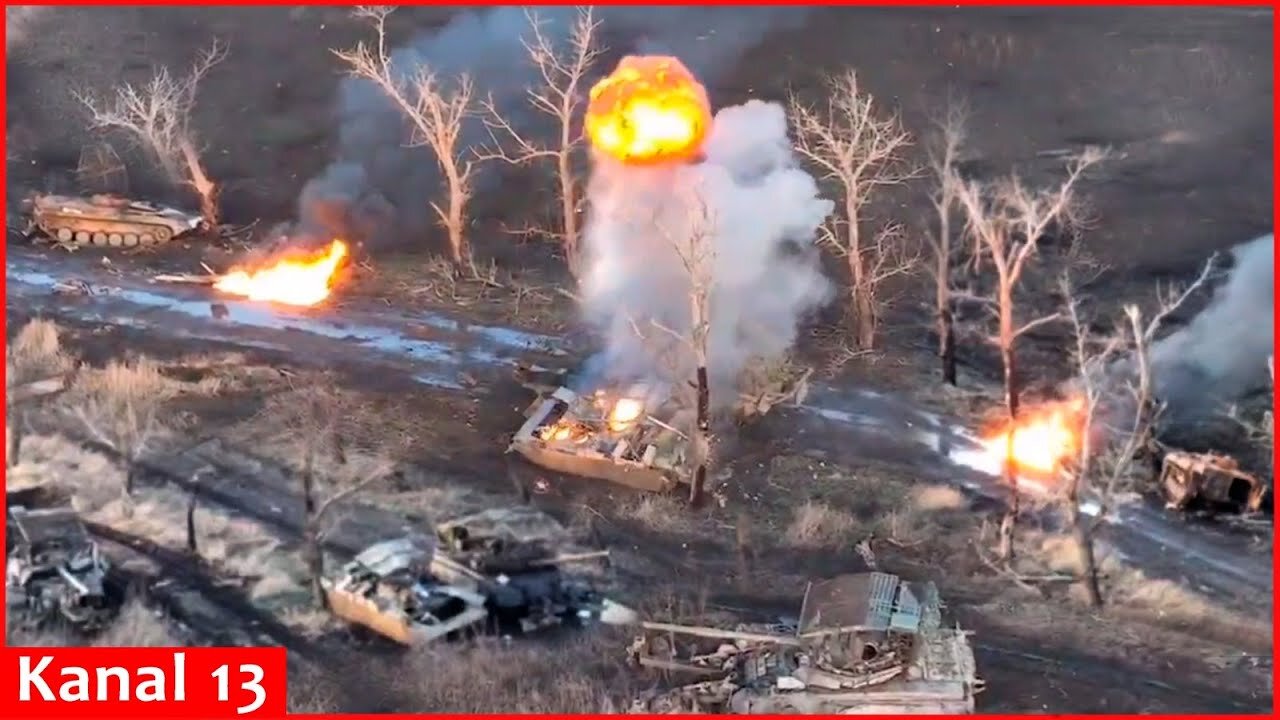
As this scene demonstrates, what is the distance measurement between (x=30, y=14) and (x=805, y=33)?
3200cm

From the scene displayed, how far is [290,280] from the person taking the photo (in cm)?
4397

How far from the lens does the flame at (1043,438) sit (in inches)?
1345

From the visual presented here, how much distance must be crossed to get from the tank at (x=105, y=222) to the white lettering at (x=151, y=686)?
2221 centimetres

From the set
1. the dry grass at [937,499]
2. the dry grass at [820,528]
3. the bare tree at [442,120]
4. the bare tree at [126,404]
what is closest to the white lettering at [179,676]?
the bare tree at [126,404]

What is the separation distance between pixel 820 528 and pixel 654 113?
44.2 ft

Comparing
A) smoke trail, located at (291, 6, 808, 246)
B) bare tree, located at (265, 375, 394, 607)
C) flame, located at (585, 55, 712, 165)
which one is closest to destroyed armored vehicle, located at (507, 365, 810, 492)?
bare tree, located at (265, 375, 394, 607)

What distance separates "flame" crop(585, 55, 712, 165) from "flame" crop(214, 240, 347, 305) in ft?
31.3

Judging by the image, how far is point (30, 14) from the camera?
62562 millimetres

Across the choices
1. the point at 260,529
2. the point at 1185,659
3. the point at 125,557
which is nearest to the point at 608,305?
the point at 260,529

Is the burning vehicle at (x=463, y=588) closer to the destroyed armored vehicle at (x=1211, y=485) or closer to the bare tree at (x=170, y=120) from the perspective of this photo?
the destroyed armored vehicle at (x=1211, y=485)

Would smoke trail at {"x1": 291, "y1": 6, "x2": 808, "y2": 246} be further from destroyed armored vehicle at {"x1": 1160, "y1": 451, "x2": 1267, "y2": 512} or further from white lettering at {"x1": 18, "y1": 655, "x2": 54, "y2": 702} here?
destroyed armored vehicle at {"x1": 1160, "y1": 451, "x2": 1267, "y2": 512}

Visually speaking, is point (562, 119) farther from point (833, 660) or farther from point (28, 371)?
point (833, 660)

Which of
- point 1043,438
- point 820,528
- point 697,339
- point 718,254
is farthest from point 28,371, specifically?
point 1043,438

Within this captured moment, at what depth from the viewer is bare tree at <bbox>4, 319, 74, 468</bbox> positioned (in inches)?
1407
